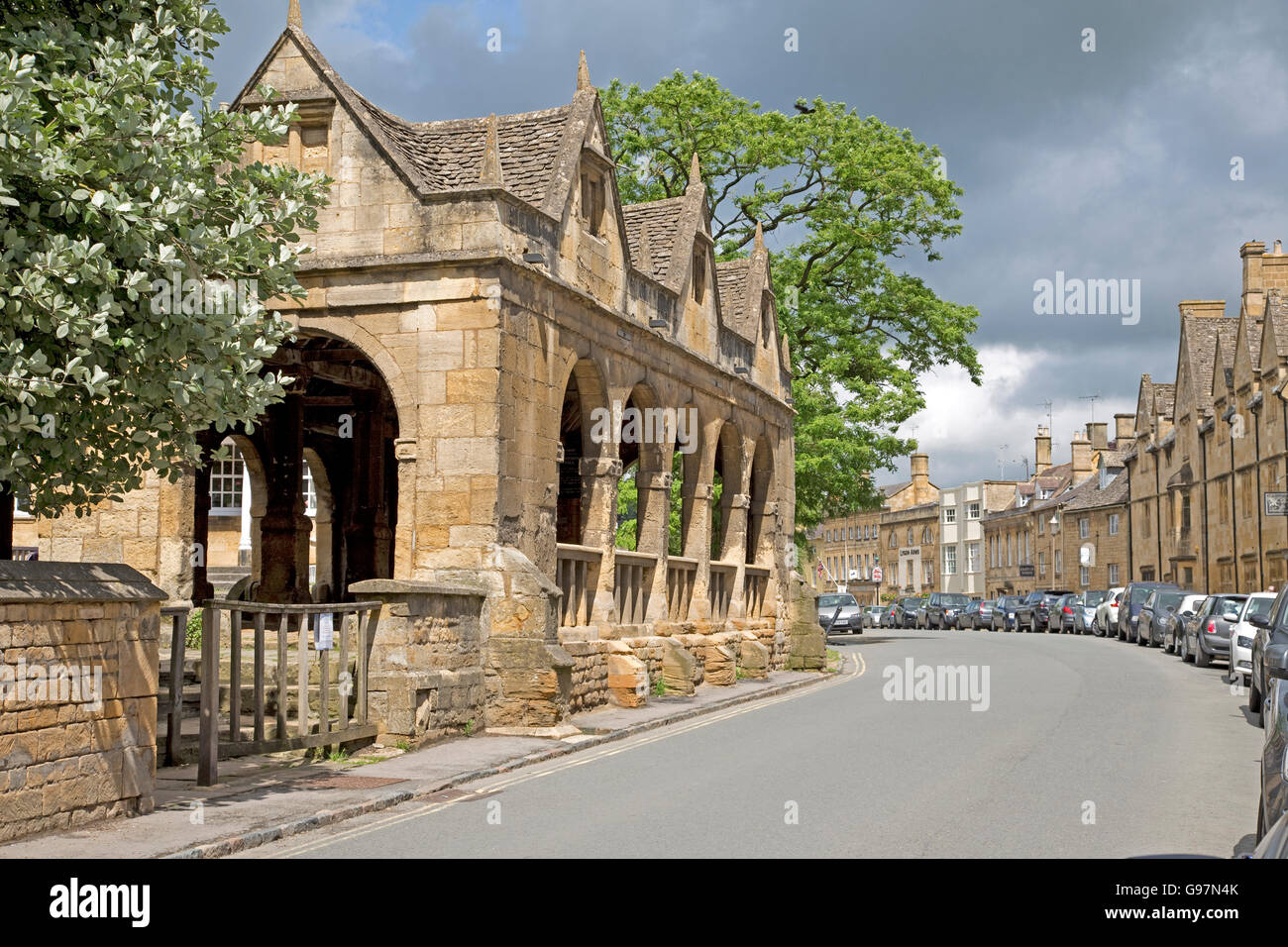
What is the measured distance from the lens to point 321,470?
89.8ft

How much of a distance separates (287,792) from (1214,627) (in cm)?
2202

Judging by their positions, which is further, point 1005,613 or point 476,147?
point 1005,613

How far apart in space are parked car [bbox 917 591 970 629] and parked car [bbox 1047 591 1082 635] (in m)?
9.76

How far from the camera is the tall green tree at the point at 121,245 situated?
28.4 ft

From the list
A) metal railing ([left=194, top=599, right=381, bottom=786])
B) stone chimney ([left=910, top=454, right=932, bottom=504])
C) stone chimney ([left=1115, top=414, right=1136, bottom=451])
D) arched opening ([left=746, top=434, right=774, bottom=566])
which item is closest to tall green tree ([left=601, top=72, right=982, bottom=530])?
arched opening ([left=746, top=434, right=774, bottom=566])

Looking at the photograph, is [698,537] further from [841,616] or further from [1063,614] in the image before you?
[1063,614]

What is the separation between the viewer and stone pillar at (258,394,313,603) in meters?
22.3

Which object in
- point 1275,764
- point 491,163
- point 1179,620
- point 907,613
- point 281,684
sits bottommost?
point 907,613

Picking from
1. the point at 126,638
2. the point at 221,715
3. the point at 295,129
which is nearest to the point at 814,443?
the point at 295,129

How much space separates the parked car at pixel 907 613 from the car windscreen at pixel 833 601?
61.5ft

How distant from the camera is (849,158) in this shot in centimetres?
3534

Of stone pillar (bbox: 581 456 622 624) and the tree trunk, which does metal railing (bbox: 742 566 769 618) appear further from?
the tree trunk

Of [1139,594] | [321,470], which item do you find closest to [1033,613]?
[1139,594]

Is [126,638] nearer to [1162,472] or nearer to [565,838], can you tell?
[565,838]
